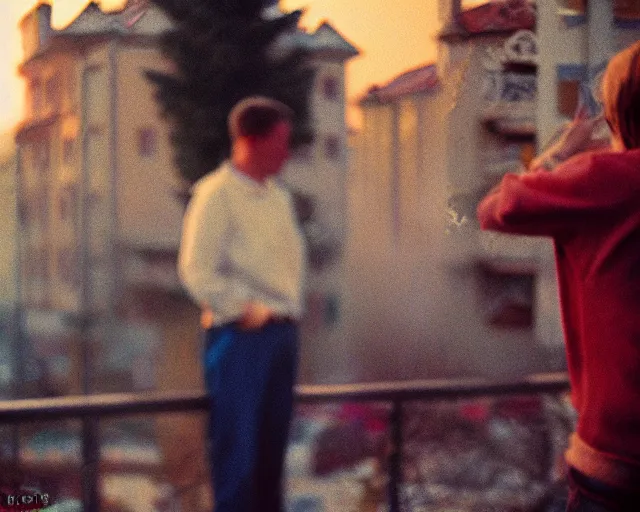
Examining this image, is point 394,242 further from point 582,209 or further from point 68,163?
point 582,209

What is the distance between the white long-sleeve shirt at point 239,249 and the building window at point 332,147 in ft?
0.69

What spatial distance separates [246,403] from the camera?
64.2 inches

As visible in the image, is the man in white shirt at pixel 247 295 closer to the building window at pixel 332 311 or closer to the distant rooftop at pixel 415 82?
the building window at pixel 332 311

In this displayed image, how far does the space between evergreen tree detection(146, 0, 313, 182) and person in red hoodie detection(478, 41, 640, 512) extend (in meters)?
0.97

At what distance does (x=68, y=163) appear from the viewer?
177 centimetres

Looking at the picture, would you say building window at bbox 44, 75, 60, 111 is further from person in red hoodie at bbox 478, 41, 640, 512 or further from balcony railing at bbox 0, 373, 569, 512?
person in red hoodie at bbox 478, 41, 640, 512

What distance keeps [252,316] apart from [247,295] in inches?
1.7

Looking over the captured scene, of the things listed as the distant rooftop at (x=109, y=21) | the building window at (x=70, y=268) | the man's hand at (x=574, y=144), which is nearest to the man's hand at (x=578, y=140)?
the man's hand at (x=574, y=144)

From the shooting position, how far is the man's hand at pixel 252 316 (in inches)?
62.4

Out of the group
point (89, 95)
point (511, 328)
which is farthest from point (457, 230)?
point (89, 95)

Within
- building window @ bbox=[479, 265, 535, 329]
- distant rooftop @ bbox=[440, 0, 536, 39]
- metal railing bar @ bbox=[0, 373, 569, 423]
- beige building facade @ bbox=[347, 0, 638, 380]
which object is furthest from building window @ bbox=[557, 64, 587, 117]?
metal railing bar @ bbox=[0, 373, 569, 423]

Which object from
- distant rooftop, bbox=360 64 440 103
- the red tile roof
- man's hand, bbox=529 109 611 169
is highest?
the red tile roof

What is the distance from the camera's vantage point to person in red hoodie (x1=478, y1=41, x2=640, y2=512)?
2.81 ft

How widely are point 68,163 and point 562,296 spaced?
1.19 m
